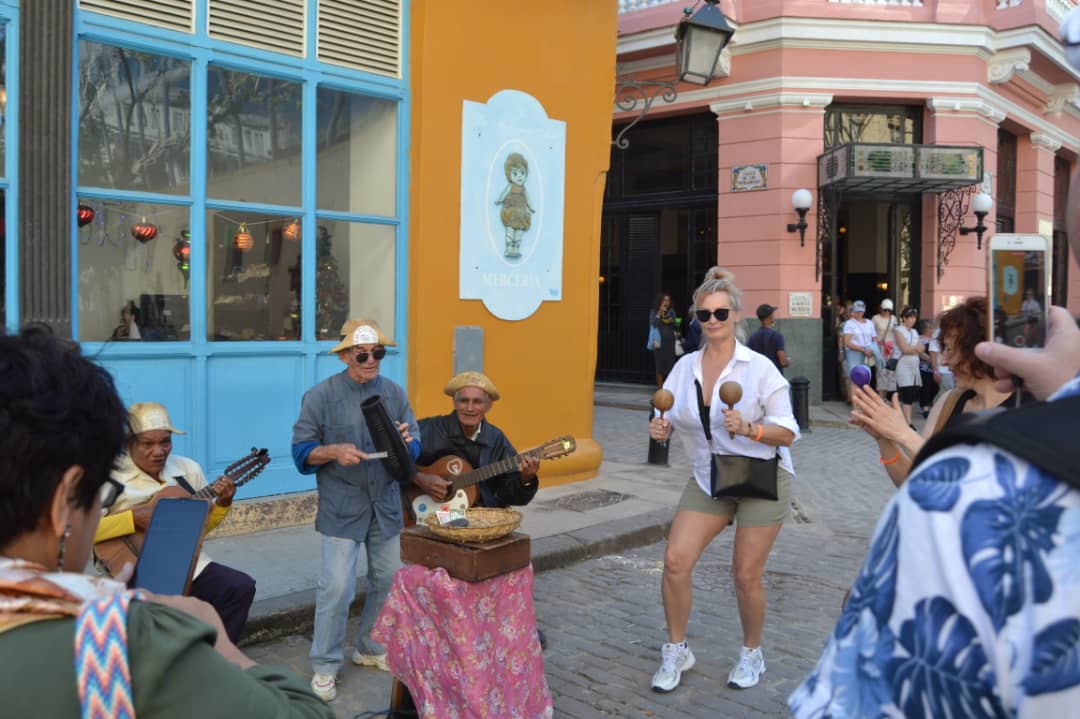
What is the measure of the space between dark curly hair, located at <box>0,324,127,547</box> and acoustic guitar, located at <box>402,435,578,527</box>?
2714 millimetres

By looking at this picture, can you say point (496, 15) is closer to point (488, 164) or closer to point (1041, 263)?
point (488, 164)

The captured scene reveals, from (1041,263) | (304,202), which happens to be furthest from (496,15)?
(1041,263)

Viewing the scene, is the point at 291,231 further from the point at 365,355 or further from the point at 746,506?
the point at 746,506

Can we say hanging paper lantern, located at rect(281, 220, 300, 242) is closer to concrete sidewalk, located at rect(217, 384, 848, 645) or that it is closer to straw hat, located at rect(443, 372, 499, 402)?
concrete sidewalk, located at rect(217, 384, 848, 645)

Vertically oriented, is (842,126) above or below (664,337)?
above

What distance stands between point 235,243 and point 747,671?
4.90m

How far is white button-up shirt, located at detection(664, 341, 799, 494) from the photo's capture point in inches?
169

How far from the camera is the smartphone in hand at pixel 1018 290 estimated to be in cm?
165

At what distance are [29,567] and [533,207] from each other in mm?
7504

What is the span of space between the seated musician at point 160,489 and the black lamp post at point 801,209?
12.7 m

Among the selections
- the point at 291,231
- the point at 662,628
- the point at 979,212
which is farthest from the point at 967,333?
the point at 979,212

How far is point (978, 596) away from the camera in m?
0.98

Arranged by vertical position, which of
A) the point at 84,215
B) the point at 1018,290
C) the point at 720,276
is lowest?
the point at 1018,290

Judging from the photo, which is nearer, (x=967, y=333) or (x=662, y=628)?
(x=967, y=333)
